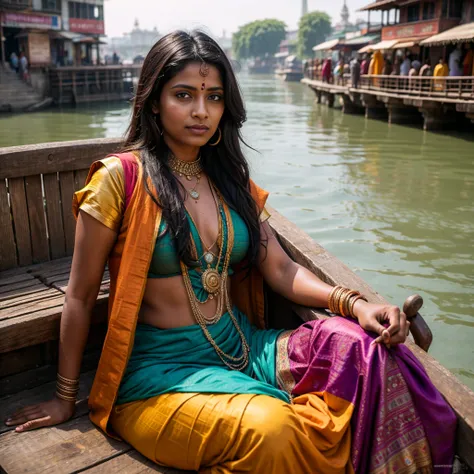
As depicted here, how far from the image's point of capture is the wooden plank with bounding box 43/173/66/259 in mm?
2926

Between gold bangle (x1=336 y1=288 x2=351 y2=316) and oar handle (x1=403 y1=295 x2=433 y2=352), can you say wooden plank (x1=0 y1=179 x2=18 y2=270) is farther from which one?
oar handle (x1=403 y1=295 x2=433 y2=352)

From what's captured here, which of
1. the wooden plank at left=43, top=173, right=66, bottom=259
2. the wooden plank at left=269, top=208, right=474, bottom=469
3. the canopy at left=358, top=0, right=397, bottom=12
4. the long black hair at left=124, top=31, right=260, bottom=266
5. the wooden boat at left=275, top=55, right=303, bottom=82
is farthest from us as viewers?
the wooden boat at left=275, top=55, right=303, bottom=82

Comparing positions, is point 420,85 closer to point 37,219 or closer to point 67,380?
point 37,219

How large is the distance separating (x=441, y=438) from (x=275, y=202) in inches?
300

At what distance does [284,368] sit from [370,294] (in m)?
0.44

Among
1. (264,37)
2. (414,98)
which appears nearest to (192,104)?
(414,98)

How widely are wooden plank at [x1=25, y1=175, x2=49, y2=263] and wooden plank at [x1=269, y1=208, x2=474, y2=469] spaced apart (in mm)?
1082

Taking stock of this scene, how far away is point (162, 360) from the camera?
1.97m

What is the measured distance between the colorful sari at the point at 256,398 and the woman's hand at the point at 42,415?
0.13m

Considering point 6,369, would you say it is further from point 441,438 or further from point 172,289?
point 441,438

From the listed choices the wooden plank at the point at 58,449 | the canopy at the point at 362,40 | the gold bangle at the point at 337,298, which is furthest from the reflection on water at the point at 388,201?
the canopy at the point at 362,40

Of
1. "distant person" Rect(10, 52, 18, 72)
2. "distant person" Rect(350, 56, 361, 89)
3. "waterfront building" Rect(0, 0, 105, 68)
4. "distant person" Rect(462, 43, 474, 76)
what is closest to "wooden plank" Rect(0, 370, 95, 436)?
"distant person" Rect(462, 43, 474, 76)

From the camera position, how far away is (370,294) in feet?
7.40

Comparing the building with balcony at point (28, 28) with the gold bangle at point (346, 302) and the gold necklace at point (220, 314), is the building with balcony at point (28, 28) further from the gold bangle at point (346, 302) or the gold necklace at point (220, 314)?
the gold bangle at point (346, 302)
